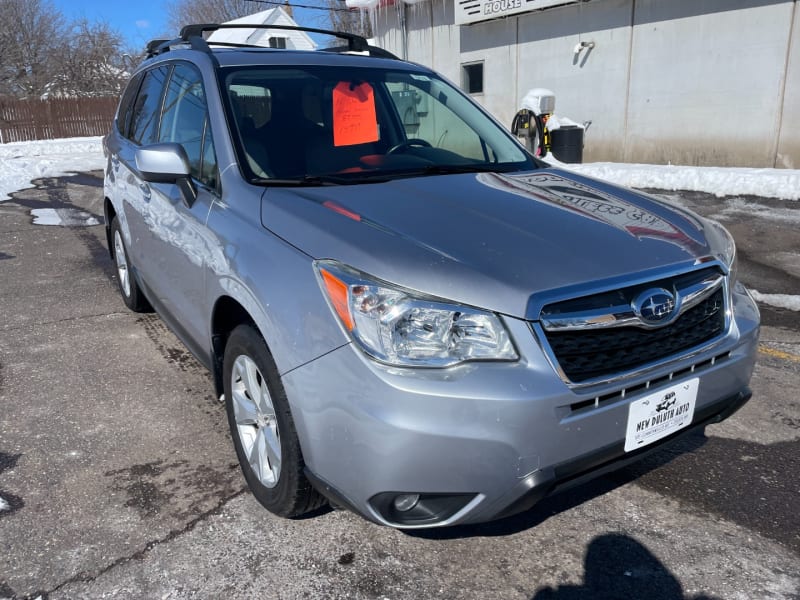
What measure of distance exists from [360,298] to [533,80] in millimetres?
14524

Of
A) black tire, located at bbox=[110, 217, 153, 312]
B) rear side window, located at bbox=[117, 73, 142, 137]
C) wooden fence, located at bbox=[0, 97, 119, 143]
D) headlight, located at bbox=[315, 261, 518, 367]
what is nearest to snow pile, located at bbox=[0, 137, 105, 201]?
wooden fence, located at bbox=[0, 97, 119, 143]

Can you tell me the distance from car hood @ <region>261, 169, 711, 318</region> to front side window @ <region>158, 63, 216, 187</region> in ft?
1.86

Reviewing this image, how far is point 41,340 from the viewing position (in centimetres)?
465

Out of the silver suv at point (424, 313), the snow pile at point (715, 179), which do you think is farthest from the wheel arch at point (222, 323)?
the snow pile at point (715, 179)

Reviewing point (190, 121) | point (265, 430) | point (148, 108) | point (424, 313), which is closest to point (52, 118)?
point (148, 108)

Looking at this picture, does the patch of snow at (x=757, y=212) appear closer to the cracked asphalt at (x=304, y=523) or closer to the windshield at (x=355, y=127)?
the cracked asphalt at (x=304, y=523)

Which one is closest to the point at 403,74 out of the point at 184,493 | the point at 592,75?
the point at 184,493

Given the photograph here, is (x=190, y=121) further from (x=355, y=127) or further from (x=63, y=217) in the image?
(x=63, y=217)

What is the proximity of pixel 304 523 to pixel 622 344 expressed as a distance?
4.69ft

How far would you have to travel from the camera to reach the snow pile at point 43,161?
535 inches

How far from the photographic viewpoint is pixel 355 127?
3.32 metres

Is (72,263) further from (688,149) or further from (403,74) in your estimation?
(688,149)

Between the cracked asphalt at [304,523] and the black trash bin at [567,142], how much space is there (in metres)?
10.3

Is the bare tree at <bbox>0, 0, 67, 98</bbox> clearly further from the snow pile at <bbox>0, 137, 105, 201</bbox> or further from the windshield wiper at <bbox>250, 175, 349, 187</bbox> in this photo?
the windshield wiper at <bbox>250, 175, 349, 187</bbox>
